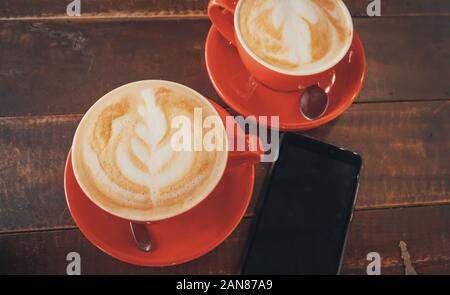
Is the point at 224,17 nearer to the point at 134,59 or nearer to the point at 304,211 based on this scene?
the point at 134,59

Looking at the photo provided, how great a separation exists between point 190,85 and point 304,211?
0.28 m

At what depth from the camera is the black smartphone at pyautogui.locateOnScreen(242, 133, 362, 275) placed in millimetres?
644

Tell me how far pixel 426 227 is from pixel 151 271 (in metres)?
0.44

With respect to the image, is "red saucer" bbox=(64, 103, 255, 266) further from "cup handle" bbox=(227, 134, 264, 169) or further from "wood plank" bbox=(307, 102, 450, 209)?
"wood plank" bbox=(307, 102, 450, 209)

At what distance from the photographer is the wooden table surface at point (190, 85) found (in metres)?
0.65

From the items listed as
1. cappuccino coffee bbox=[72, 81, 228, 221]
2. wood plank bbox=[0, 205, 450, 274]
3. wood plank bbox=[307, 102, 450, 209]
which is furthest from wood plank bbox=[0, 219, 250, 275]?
wood plank bbox=[307, 102, 450, 209]

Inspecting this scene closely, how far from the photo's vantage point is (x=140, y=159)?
1.79 feet

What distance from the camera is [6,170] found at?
2.17 feet

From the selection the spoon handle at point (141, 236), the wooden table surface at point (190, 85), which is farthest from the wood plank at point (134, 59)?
the spoon handle at point (141, 236)

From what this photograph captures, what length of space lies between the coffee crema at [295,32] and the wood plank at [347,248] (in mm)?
254

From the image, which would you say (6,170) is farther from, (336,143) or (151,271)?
(336,143)

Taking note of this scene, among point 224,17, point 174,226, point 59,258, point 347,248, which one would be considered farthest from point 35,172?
point 347,248

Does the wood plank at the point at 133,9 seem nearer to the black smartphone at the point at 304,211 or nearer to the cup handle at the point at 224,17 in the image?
the cup handle at the point at 224,17
